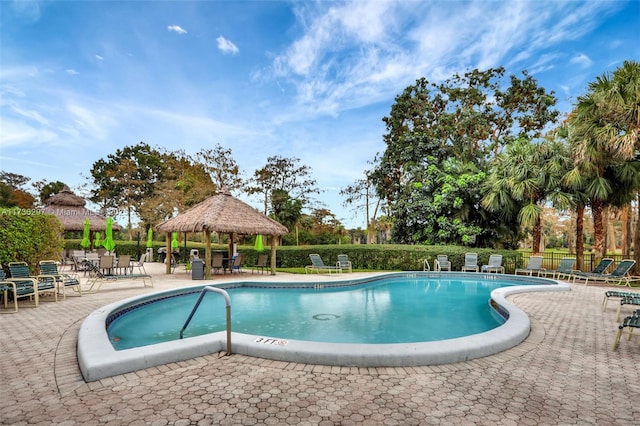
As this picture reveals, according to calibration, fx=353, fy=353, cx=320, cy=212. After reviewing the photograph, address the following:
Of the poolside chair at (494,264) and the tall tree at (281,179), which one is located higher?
the tall tree at (281,179)

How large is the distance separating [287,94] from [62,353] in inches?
778

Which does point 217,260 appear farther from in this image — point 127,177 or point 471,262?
point 127,177

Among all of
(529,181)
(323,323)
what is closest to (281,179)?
(529,181)

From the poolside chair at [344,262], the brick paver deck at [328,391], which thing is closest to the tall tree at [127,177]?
the poolside chair at [344,262]

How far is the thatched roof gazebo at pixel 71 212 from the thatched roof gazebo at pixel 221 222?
29.6 feet

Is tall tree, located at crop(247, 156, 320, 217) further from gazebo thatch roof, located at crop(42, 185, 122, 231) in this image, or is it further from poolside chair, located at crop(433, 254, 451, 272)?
poolside chair, located at crop(433, 254, 451, 272)

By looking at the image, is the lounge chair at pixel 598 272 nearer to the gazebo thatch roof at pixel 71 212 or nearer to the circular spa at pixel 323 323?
the circular spa at pixel 323 323

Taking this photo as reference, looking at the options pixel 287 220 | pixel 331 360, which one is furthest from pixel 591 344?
pixel 287 220

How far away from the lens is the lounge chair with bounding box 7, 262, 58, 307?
762 cm

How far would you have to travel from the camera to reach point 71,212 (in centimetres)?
2248

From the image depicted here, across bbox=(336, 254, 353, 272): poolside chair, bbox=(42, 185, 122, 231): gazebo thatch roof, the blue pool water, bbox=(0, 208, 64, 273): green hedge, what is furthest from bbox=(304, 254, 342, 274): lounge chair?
bbox=(42, 185, 122, 231): gazebo thatch roof

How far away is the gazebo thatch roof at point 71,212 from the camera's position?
2161 centimetres

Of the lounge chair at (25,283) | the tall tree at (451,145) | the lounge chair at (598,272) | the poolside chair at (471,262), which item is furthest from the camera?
the tall tree at (451,145)

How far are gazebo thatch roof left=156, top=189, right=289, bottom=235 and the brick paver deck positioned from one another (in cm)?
926
